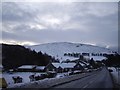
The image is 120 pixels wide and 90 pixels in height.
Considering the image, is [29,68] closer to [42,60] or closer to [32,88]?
[42,60]

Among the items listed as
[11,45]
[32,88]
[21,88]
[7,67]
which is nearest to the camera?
[21,88]

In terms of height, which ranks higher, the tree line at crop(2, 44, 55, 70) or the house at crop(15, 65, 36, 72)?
the tree line at crop(2, 44, 55, 70)

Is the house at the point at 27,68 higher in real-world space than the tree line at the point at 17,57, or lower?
lower

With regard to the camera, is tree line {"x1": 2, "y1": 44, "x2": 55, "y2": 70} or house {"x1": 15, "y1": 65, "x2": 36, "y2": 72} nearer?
house {"x1": 15, "y1": 65, "x2": 36, "y2": 72}

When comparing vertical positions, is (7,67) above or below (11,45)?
below

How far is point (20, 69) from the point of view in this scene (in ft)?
349

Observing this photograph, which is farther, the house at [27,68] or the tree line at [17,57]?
the tree line at [17,57]

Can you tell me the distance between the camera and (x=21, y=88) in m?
18.9

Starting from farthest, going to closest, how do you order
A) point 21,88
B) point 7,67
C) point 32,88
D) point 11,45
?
point 11,45, point 7,67, point 32,88, point 21,88

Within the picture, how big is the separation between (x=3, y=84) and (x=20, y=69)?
286ft

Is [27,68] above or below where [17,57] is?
below

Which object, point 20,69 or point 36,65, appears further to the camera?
point 36,65

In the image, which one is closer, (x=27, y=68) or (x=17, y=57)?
(x=27, y=68)

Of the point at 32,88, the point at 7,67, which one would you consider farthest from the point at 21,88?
the point at 7,67
